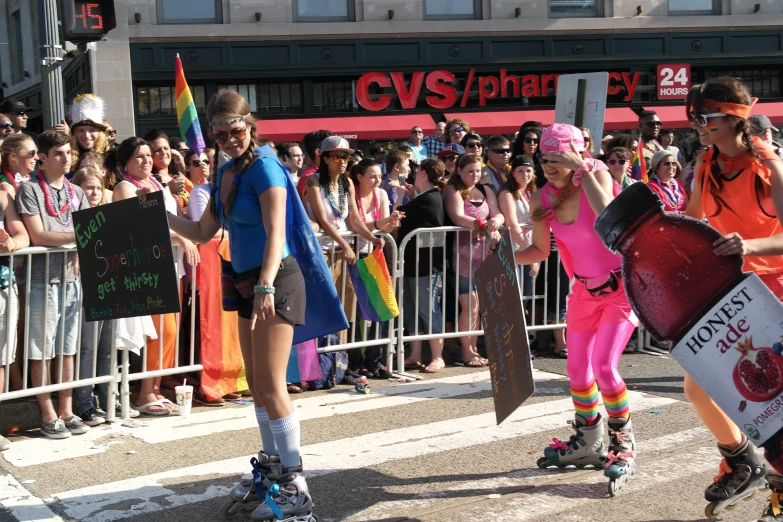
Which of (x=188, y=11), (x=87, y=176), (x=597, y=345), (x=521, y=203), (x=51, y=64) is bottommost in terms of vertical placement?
(x=597, y=345)

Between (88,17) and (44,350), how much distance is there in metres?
4.34

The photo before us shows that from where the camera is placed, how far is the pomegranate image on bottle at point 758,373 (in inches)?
143

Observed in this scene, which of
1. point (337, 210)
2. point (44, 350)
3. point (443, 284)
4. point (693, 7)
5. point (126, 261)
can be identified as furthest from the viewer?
point (693, 7)

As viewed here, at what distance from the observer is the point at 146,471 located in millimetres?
5617

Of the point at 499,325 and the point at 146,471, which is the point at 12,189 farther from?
the point at 499,325

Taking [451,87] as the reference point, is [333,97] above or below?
below

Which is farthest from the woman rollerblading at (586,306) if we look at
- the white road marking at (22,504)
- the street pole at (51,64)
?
the street pole at (51,64)

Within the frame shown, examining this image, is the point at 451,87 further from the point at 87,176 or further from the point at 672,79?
the point at 87,176

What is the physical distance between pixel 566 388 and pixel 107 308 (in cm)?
368

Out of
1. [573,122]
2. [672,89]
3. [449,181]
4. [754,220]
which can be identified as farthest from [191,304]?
[672,89]

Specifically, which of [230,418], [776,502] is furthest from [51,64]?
[776,502]

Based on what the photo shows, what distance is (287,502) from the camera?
4582mm

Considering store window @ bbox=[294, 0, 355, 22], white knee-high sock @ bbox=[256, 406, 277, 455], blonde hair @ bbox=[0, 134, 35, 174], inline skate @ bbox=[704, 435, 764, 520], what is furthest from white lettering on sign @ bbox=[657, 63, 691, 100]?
white knee-high sock @ bbox=[256, 406, 277, 455]

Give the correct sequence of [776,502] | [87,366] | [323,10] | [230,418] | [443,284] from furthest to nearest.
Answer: [323,10], [443,284], [230,418], [87,366], [776,502]
